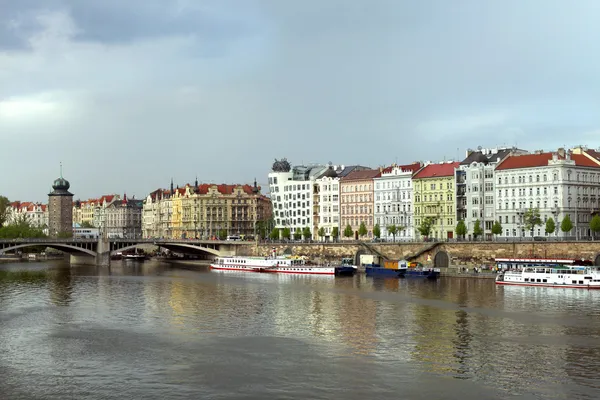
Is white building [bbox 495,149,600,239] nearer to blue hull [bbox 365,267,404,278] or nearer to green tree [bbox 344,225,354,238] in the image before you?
blue hull [bbox 365,267,404,278]

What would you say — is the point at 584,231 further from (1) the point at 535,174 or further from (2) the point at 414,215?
(2) the point at 414,215

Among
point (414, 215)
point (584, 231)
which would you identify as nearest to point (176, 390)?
point (584, 231)

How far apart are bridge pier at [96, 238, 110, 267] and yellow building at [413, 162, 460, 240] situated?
186ft

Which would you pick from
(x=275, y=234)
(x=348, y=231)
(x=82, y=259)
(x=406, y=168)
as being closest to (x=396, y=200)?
(x=406, y=168)

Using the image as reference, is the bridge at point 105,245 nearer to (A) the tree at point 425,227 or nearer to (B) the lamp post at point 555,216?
(A) the tree at point 425,227

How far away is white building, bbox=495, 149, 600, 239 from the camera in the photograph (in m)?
120

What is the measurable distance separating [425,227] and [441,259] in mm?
12019

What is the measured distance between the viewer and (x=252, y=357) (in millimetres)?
49219

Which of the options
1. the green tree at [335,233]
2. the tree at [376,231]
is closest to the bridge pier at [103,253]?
the green tree at [335,233]

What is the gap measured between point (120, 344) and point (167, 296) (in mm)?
30213

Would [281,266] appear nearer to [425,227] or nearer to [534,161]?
[425,227]

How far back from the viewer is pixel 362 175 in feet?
521

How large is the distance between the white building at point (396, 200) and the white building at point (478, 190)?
12434mm

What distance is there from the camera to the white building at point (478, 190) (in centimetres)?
12975
